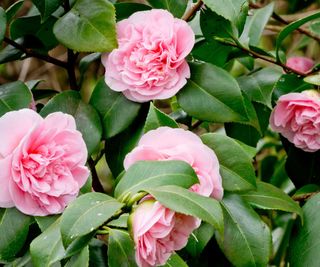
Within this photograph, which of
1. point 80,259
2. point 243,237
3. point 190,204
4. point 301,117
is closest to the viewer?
point 190,204

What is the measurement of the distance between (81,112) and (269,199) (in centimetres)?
32

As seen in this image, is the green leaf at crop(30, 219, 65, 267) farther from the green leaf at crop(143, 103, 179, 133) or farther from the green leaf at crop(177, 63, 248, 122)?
the green leaf at crop(177, 63, 248, 122)

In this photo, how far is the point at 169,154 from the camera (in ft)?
3.10

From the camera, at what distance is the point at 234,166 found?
101 cm

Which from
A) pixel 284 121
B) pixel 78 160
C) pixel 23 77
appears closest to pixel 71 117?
pixel 78 160

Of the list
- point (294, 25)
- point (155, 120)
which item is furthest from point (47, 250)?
point (294, 25)

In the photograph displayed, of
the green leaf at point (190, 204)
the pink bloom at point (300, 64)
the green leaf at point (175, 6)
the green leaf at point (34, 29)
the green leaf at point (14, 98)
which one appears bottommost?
the pink bloom at point (300, 64)

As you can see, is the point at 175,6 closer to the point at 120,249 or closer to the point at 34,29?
the point at 34,29

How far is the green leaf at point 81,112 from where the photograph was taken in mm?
1086

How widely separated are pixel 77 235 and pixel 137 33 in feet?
1.44

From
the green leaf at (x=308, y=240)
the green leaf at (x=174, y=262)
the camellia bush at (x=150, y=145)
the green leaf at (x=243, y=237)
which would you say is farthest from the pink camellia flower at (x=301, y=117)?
the green leaf at (x=174, y=262)

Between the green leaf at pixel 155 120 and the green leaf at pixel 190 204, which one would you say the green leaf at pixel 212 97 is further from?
the green leaf at pixel 190 204

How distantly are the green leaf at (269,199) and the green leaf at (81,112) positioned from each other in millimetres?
243

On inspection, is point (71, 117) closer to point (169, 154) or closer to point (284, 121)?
point (169, 154)
